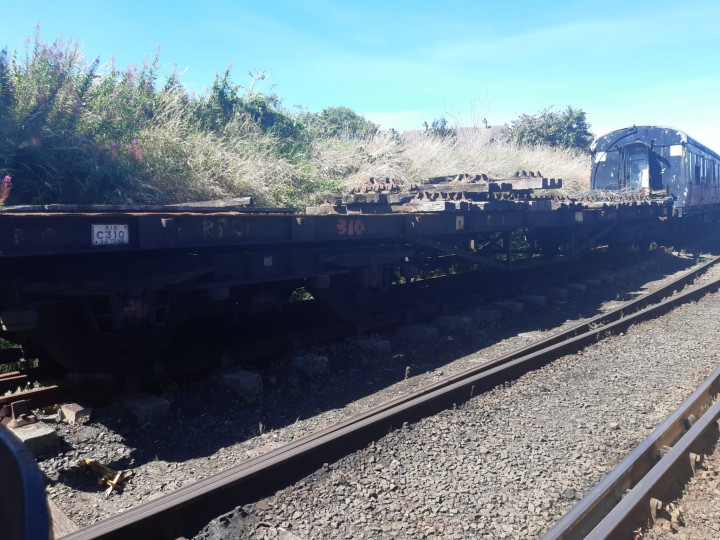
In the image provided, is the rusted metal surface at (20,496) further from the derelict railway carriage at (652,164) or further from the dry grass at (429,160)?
the derelict railway carriage at (652,164)

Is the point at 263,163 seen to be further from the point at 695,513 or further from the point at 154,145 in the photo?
the point at 695,513

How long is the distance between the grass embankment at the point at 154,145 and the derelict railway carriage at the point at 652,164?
20.6ft

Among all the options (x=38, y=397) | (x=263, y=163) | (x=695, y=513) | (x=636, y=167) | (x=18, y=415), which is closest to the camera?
(x=695, y=513)

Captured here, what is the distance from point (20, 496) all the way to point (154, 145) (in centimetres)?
920

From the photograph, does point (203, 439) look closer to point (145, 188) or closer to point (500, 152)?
point (145, 188)

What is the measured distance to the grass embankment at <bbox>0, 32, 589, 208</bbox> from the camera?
807 centimetres

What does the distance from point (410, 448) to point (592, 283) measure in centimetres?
850

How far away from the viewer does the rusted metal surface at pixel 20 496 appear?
125 centimetres

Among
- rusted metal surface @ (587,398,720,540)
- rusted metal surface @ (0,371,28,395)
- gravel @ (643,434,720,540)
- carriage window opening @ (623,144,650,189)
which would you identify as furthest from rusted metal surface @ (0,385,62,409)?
carriage window opening @ (623,144,650,189)

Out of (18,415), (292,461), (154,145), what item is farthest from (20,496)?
(154,145)

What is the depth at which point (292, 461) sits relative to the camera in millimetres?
3500

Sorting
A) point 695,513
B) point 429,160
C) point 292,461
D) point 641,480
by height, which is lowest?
point 695,513

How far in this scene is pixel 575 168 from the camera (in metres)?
23.7

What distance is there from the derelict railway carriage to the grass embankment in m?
6.28
